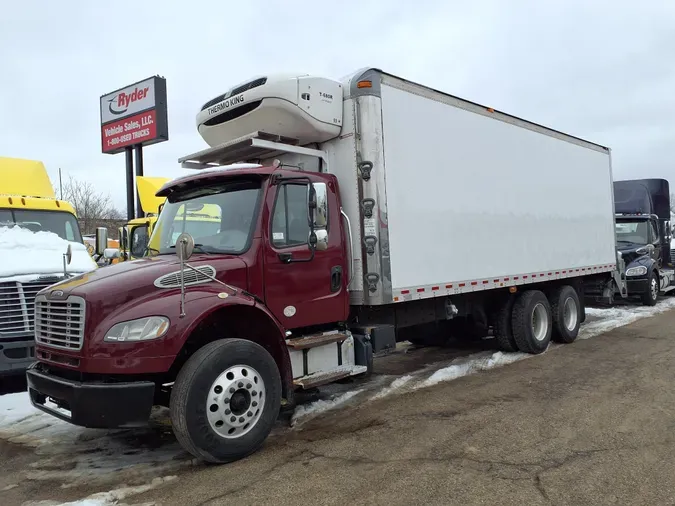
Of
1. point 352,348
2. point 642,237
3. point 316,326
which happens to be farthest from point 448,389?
point 642,237

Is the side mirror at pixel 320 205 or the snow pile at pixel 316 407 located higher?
the side mirror at pixel 320 205

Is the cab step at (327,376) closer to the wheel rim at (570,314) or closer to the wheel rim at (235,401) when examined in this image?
the wheel rim at (235,401)

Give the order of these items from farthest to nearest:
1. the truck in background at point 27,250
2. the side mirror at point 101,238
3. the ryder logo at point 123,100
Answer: the ryder logo at point 123,100 → the side mirror at point 101,238 → the truck in background at point 27,250

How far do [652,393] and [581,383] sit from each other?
787mm

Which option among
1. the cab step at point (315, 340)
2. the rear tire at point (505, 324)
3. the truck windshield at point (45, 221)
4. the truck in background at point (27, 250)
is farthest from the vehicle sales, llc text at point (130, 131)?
the cab step at point (315, 340)

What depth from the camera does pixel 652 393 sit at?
6141mm

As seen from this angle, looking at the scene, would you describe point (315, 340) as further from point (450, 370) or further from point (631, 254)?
point (631, 254)

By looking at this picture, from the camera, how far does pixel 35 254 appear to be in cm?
709

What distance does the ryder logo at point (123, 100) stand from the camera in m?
21.0

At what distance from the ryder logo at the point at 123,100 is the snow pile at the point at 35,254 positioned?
14667mm

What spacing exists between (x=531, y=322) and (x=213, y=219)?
5588mm

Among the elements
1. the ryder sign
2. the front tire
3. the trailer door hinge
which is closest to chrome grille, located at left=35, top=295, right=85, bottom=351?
the front tire

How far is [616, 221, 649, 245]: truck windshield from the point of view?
15625 mm

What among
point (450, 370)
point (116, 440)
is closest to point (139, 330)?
point (116, 440)
